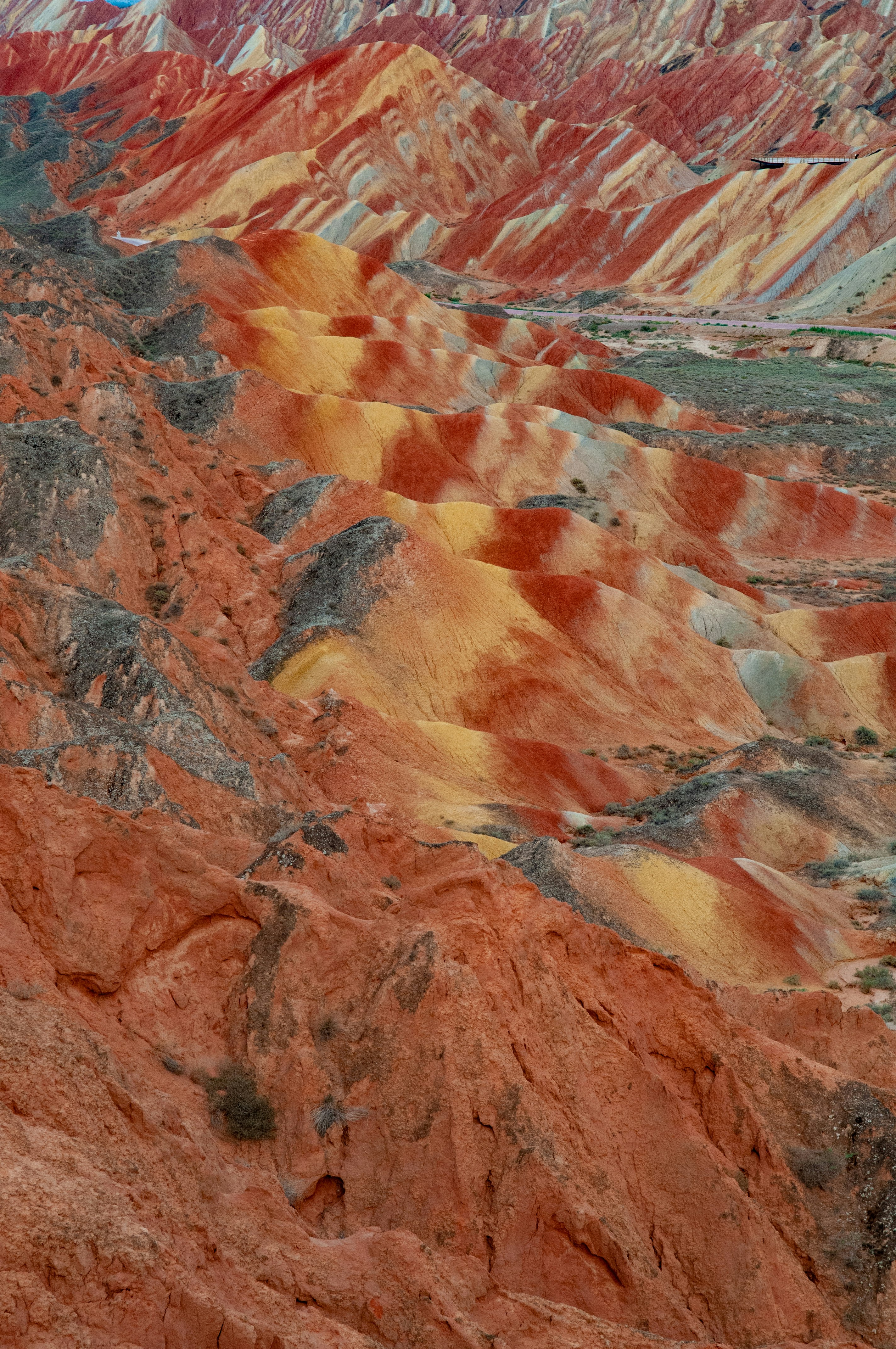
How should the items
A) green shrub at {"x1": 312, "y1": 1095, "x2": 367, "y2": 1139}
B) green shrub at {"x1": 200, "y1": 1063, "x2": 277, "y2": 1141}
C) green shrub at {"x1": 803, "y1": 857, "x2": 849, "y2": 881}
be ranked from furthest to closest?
green shrub at {"x1": 803, "y1": 857, "x2": 849, "y2": 881} → green shrub at {"x1": 312, "y1": 1095, "x2": 367, "y2": 1139} → green shrub at {"x1": 200, "y1": 1063, "x2": 277, "y2": 1141}

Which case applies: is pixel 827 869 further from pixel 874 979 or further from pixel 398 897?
pixel 398 897

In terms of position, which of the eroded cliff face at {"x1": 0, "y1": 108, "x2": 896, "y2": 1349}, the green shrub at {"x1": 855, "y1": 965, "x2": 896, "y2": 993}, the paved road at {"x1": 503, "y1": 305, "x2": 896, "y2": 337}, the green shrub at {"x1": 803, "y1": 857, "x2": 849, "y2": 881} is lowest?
the paved road at {"x1": 503, "y1": 305, "x2": 896, "y2": 337}

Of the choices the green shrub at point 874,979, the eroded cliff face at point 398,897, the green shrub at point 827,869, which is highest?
the eroded cliff face at point 398,897

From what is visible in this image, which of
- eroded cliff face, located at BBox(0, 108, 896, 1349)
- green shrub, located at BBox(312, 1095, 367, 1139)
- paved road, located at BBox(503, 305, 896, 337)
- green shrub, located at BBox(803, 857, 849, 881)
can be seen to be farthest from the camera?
paved road, located at BBox(503, 305, 896, 337)

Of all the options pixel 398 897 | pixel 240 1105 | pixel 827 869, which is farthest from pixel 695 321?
pixel 240 1105

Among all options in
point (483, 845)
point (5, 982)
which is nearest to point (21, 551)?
point (483, 845)

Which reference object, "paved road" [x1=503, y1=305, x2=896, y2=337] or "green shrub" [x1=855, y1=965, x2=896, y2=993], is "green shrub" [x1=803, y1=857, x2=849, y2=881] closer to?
"green shrub" [x1=855, y1=965, x2=896, y2=993]

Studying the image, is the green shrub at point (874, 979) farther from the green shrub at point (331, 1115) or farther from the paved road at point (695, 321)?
the paved road at point (695, 321)

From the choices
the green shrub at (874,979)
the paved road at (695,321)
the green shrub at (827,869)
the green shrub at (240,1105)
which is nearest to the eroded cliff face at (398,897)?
the green shrub at (240,1105)

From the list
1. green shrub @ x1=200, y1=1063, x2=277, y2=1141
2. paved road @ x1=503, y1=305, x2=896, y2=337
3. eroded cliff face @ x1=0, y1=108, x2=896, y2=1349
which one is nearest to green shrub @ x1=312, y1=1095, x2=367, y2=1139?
eroded cliff face @ x1=0, y1=108, x2=896, y2=1349
